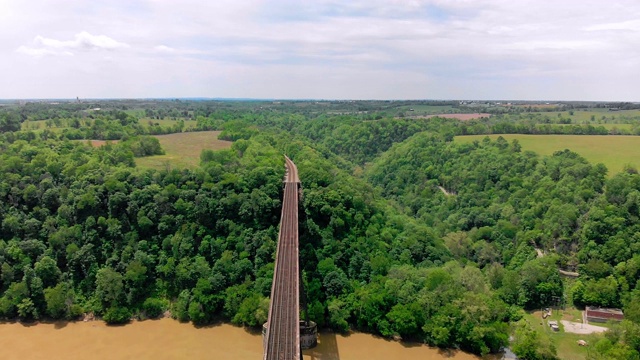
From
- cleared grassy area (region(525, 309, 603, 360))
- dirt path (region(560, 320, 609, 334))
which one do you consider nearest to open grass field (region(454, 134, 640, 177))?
dirt path (region(560, 320, 609, 334))

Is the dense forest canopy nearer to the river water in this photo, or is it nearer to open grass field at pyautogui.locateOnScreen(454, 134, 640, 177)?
the river water

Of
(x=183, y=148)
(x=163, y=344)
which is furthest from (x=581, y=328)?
(x=183, y=148)

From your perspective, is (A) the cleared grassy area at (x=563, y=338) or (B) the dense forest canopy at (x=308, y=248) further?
(B) the dense forest canopy at (x=308, y=248)

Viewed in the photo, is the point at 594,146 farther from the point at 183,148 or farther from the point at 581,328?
the point at 183,148

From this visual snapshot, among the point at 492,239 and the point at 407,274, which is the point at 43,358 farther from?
the point at 492,239

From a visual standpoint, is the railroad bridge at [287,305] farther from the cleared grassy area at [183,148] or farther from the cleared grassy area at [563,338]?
the cleared grassy area at [183,148]

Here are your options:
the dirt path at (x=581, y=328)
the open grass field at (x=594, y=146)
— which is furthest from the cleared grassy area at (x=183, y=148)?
the open grass field at (x=594, y=146)

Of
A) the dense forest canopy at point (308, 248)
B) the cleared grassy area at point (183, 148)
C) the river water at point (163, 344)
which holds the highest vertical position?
the cleared grassy area at point (183, 148)
